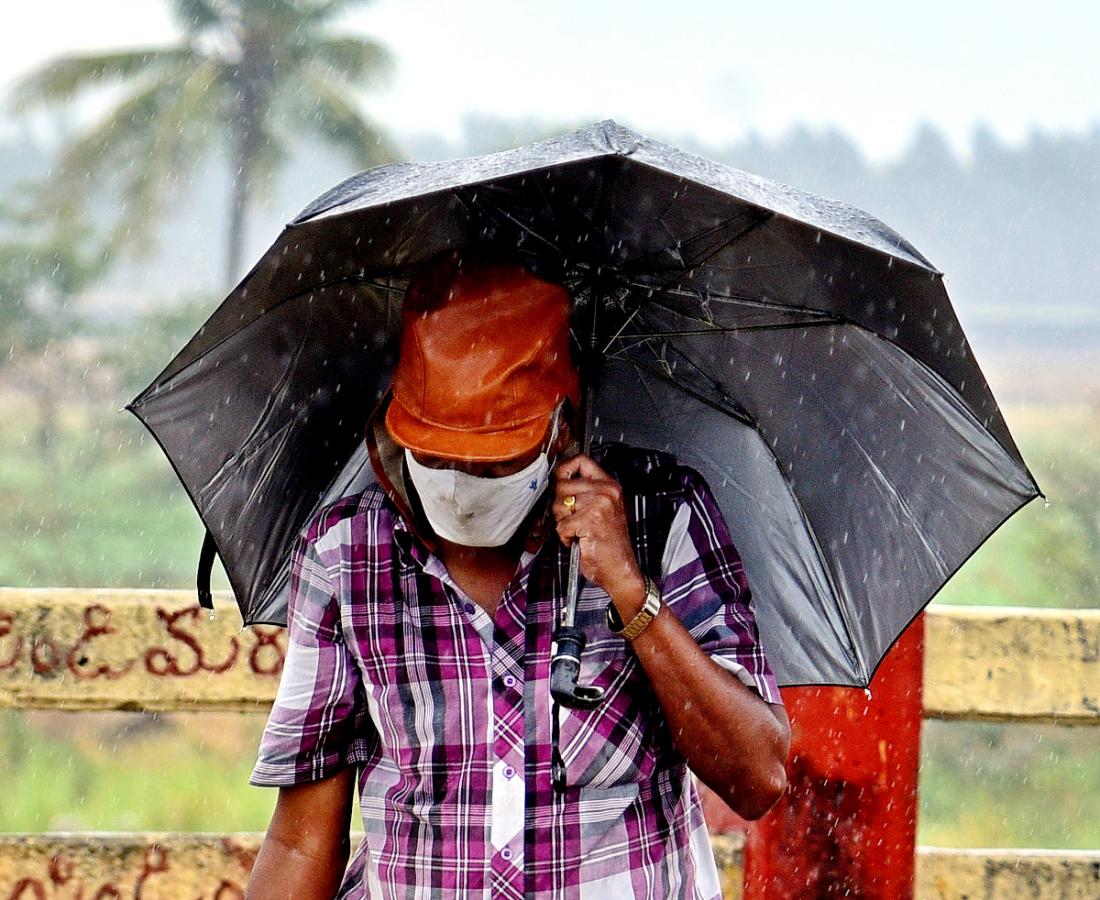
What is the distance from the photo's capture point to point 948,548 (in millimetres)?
2121

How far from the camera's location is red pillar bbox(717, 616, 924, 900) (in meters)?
2.95

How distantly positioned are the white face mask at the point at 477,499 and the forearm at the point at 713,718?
25cm

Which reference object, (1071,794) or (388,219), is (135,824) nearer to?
(1071,794)

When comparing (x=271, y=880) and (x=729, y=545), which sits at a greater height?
(x=729, y=545)

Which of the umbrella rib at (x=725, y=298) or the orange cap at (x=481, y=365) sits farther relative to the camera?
the umbrella rib at (x=725, y=298)

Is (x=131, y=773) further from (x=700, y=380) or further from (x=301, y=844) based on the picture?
(x=700, y=380)

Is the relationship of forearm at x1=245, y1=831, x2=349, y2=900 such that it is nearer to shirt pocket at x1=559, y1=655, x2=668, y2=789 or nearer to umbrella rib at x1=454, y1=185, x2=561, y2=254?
shirt pocket at x1=559, y1=655, x2=668, y2=789

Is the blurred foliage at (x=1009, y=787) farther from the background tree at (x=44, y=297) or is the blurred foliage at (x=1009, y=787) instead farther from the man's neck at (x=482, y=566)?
the background tree at (x=44, y=297)

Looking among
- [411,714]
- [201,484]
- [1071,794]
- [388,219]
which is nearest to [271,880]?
[411,714]

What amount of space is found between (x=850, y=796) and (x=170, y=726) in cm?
1576

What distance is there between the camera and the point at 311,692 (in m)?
1.94

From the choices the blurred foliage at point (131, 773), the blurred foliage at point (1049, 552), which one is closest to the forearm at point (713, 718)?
the blurred foliage at point (131, 773)

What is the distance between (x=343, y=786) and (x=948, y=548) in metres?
0.96

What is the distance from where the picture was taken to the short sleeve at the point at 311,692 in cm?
194
